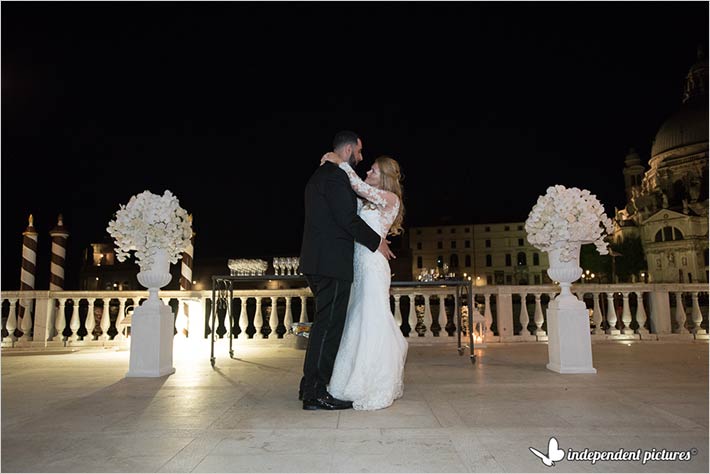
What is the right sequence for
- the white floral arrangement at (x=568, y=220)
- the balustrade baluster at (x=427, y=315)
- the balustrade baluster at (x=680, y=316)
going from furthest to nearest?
the balustrade baluster at (x=680, y=316), the balustrade baluster at (x=427, y=315), the white floral arrangement at (x=568, y=220)

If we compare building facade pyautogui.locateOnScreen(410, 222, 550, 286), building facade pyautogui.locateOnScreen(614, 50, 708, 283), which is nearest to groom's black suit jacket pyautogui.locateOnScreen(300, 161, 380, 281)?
building facade pyautogui.locateOnScreen(614, 50, 708, 283)

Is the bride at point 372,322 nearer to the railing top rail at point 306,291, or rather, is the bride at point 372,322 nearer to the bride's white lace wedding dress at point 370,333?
the bride's white lace wedding dress at point 370,333

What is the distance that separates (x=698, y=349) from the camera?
745cm

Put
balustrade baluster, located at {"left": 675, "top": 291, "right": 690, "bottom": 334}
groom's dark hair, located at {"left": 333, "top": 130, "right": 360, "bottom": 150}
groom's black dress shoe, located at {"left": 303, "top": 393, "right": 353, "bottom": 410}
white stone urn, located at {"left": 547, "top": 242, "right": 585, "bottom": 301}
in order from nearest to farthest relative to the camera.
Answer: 1. groom's black dress shoe, located at {"left": 303, "top": 393, "right": 353, "bottom": 410}
2. groom's dark hair, located at {"left": 333, "top": 130, "right": 360, "bottom": 150}
3. white stone urn, located at {"left": 547, "top": 242, "right": 585, "bottom": 301}
4. balustrade baluster, located at {"left": 675, "top": 291, "right": 690, "bottom": 334}

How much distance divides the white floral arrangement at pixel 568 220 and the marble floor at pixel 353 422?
150 cm

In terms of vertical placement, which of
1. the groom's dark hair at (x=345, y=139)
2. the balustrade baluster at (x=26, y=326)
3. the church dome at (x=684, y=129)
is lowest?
the balustrade baluster at (x=26, y=326)

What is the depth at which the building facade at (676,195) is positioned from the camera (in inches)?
2514

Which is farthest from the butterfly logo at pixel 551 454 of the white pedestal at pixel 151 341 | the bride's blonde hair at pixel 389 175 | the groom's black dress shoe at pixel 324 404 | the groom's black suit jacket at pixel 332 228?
the white pedestal at pixel 151 341

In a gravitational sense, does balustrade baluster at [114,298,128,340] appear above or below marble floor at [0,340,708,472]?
above

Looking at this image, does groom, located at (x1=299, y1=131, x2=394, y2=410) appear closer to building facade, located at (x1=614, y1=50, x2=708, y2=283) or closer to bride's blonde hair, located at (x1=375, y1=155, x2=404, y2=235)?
bride's blonde hair, located at (x1=375, y1=155, x2=404, y2=235)

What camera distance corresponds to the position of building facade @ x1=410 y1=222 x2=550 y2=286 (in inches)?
3693

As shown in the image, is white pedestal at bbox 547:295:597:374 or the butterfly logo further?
white pedestal at bbox 547:295:597:374

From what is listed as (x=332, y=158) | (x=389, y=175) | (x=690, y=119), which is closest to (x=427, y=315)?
(x=389, y=175)

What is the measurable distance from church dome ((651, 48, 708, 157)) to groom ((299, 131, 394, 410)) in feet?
288
